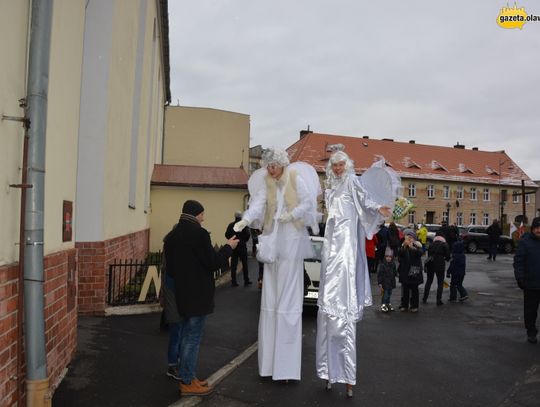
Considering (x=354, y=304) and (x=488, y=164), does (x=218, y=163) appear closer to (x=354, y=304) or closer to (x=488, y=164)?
(x=354, y=304)

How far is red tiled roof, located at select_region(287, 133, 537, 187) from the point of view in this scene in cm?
5725

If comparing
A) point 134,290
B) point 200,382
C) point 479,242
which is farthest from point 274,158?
point 479,242

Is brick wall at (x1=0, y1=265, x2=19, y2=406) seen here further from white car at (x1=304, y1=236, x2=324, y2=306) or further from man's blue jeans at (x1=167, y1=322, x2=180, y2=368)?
white car at (x1=304, y1=236, x2=324, y2=306)

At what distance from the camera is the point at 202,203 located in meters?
20.0

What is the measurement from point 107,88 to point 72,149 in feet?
10.2

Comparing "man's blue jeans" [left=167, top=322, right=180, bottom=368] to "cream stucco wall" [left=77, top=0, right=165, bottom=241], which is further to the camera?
"cream stucco wall" [left=77, top=0, right=165, bottom=241]

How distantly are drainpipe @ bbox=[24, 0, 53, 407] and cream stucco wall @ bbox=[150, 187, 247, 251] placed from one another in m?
16.2

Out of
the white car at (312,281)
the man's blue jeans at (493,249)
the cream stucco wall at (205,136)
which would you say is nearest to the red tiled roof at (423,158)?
the cream stucco wall at (205,136)

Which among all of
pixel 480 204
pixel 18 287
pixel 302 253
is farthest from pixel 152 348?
pixel 480 204

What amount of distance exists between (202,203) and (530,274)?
13.9 metres

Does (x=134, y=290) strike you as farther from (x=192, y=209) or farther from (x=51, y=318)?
(x=192, y=209)

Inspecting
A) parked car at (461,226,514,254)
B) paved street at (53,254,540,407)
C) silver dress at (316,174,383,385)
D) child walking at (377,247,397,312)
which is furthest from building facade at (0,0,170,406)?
parked car at (461,226,514,254)

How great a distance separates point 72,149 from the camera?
17.5 feet

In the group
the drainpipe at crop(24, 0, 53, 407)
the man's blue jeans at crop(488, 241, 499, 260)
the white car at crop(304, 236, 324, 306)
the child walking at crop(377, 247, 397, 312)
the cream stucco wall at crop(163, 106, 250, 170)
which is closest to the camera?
the drainpipe at crop(24, 0, 53, 407)
